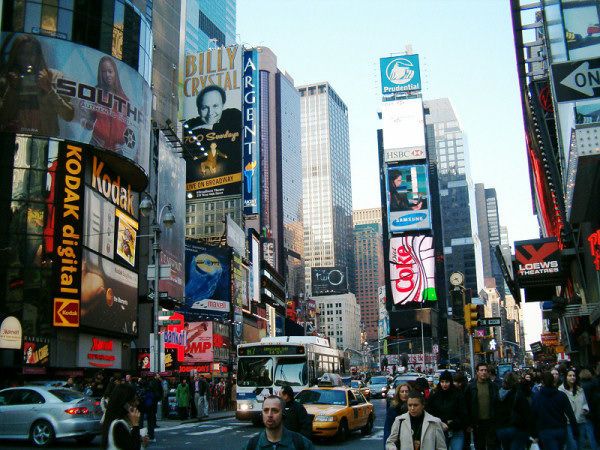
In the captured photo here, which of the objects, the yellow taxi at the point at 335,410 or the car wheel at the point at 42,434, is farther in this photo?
the yellow taxi at the point at 335,410

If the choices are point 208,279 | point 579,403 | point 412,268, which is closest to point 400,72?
point 412,268

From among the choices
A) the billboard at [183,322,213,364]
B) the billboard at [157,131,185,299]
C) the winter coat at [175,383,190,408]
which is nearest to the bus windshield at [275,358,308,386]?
the winter coat at [175,383,190,408]

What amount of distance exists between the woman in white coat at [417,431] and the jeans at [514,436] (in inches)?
127

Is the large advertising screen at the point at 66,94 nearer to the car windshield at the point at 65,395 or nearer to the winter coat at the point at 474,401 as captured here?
the car windshield at the point at 65,395

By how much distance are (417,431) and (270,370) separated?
16681mm

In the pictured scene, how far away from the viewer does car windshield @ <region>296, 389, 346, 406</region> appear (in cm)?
1870

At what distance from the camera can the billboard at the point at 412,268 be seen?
402ft

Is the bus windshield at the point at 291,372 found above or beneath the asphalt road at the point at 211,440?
above

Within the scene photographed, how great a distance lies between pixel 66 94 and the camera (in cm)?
3862

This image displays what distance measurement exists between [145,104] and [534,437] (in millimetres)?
40090

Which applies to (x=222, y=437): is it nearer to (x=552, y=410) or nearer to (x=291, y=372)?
(x=291, y=372)

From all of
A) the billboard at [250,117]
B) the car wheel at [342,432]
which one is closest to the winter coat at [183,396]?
the car wheel at [342,432]

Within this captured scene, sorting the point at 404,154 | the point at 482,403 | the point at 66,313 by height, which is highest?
the point at 404,154

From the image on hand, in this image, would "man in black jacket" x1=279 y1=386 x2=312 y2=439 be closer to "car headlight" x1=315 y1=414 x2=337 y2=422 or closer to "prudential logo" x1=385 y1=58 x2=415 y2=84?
"car headlight" x1=315 y1=414 x2=337 y2=422
